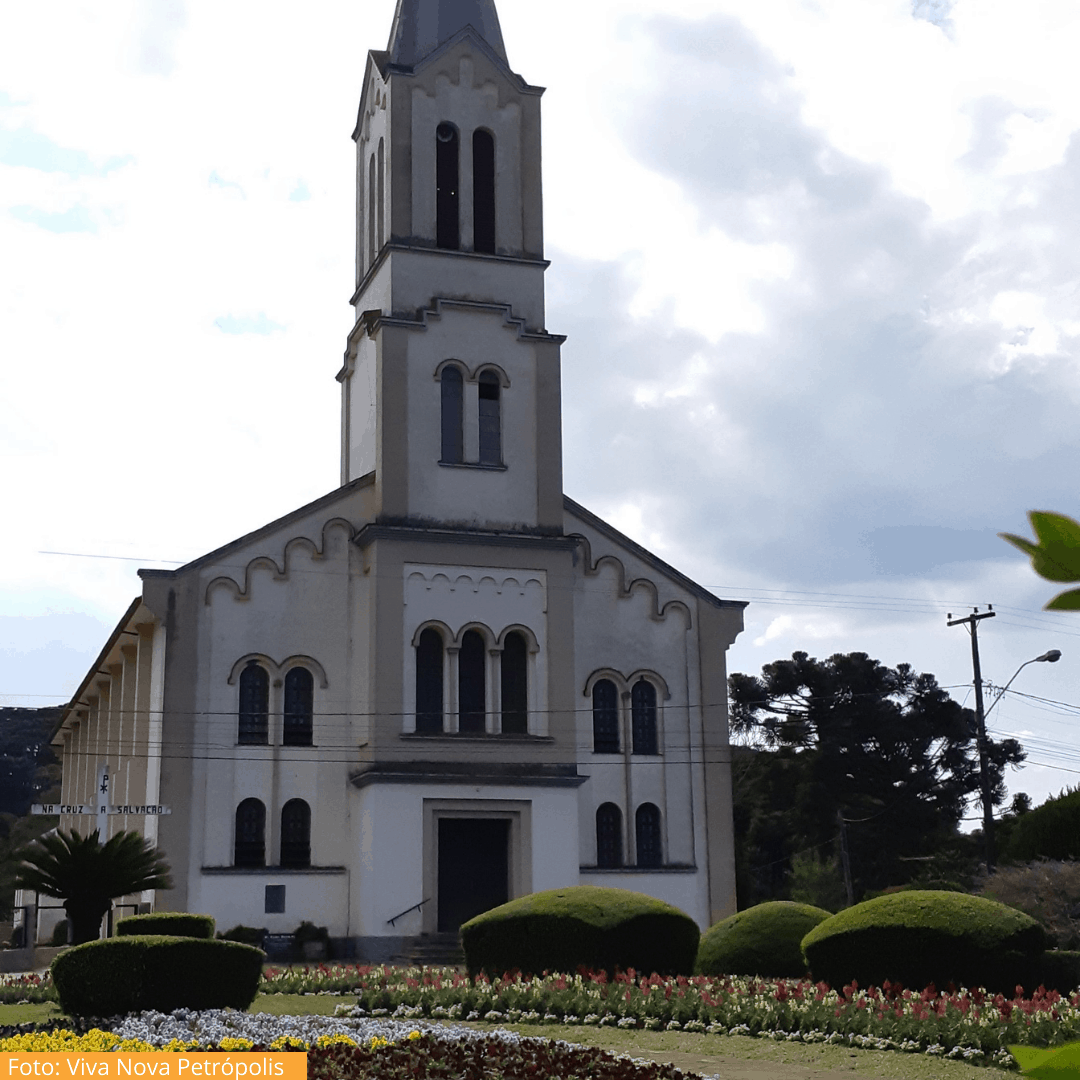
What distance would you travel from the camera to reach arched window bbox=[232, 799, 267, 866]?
1259 inches

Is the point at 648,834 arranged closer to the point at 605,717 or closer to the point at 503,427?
the point at 605,717

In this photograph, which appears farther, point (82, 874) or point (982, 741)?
point (982, 741)

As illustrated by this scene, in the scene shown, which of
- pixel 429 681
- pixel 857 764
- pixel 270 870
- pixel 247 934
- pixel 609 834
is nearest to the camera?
pixel 247 934

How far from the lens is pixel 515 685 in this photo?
3412 cm

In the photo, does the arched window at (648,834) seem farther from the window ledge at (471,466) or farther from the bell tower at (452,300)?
the window ledge at (471,466)

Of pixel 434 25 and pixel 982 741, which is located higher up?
pixel 434 25

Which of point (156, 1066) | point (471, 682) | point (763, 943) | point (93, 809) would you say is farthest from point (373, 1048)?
point (471, 682)

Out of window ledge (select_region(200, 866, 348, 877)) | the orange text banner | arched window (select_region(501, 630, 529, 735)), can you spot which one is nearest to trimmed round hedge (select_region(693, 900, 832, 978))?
arched window (select_region(501, 630, 529, 735))

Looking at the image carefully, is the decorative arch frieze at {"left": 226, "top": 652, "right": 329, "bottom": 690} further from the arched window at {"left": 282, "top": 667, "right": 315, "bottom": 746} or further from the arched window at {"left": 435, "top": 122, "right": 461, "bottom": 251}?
the arched window at {"left": 435, "top": 122, "right": 461, "bottom": 251}

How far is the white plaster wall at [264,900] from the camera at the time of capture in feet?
102

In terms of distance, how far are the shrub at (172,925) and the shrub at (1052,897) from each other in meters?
18.3

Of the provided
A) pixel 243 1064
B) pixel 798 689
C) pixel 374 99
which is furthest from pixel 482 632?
pixel 798 689

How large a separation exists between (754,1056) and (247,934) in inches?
720

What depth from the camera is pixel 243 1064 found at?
11.1 m
